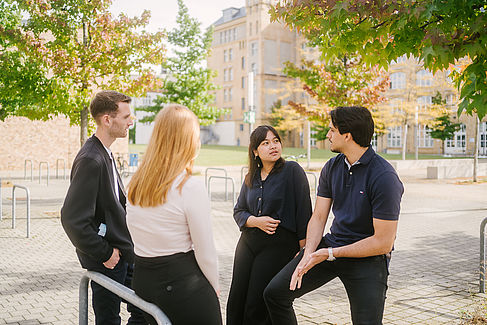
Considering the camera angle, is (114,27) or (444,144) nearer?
(114,27)

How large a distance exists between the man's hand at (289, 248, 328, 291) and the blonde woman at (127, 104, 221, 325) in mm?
818

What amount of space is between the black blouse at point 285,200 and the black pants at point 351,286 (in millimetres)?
445

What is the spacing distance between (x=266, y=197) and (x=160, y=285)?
1.62 metres

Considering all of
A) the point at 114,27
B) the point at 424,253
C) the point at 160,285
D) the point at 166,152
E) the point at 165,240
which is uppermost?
the point at 114,27

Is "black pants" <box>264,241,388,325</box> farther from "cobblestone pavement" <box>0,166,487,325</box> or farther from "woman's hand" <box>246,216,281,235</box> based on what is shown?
"cobblestone pavement" <box>0,166,487,325</box>

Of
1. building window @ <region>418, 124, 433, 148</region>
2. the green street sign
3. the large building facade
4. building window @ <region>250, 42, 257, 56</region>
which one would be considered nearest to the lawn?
the large building facade

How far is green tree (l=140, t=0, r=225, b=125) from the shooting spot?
26250 millimetres

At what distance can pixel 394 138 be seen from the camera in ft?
192

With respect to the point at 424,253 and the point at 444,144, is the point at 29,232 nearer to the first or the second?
the point at 424,253

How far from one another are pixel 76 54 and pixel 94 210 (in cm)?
872

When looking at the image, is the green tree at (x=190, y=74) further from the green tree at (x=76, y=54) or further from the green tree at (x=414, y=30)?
the green tree at (x=414, y=30)

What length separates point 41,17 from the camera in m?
11.1


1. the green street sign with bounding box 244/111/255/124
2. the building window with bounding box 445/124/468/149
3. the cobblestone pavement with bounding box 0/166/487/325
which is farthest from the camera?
the building window with bounding box 445/124/468/149

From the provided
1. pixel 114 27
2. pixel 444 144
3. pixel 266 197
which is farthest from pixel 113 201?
pixel 444 144
